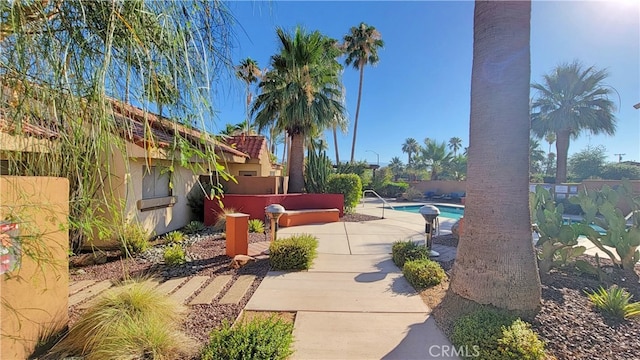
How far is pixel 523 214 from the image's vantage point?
375 centimetres

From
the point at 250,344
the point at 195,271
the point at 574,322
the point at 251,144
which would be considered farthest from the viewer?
the point at 251,144

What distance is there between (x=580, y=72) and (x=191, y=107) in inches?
1068

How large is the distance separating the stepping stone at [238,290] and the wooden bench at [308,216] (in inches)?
204

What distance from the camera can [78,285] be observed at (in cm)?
491

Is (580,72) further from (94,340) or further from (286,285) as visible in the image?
(94,340)

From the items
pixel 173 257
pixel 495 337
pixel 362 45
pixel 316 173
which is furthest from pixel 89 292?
pixel 362 45

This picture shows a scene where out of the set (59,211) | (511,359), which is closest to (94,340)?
(59,211)

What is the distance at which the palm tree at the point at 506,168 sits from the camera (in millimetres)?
3695

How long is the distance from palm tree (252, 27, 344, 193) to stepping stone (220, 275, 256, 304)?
888cm

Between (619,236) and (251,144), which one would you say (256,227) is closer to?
(251,144)

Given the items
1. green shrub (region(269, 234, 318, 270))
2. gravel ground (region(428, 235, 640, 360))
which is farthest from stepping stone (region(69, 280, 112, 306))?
gravel ground (region(428, 235, 640, 360))

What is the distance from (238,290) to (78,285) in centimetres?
293

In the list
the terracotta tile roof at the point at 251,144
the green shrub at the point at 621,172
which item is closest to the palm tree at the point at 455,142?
the green shrub at the point at 621,172

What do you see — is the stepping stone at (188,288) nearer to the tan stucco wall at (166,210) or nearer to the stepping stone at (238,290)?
the stepping stone at (238,290)
